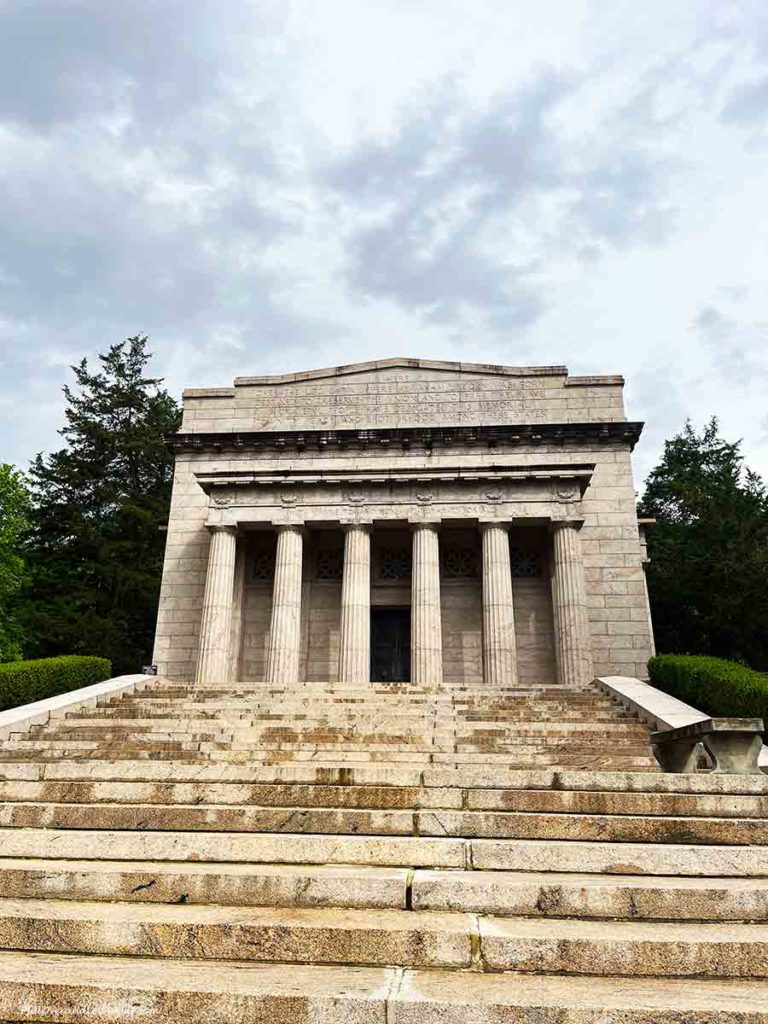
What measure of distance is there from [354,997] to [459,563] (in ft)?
71.3

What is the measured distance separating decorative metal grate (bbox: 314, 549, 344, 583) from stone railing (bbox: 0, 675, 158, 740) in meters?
7.32

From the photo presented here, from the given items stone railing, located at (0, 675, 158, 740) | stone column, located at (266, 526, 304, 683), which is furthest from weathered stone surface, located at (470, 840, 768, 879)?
stone column, located at (266, 526, 304, 683)

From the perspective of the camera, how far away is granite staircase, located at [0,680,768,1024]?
12.2ft

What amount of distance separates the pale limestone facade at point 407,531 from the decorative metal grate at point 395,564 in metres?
0.05

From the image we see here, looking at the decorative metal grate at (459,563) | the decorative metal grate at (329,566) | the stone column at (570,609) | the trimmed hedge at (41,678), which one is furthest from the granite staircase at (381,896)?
the decorative metal grate at (459,563)

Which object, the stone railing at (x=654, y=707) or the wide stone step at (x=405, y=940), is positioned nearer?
the wide stone step at (x=405, y=940)

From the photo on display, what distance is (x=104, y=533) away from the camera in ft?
123

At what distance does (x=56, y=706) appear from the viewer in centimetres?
1599

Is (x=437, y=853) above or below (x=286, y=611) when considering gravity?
below

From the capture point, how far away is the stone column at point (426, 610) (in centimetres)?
2119

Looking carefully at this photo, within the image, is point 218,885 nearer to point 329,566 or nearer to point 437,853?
point 437,853

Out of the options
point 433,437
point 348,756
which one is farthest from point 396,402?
point 348,756

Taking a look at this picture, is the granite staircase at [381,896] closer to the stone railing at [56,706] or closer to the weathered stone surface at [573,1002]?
the weathered stone surface at [573,1002]

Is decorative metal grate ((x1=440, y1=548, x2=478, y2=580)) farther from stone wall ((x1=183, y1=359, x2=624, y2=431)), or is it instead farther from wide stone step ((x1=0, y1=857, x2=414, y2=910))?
wide stone step ((x1=0, y1=857, x2=414, y2=910))
